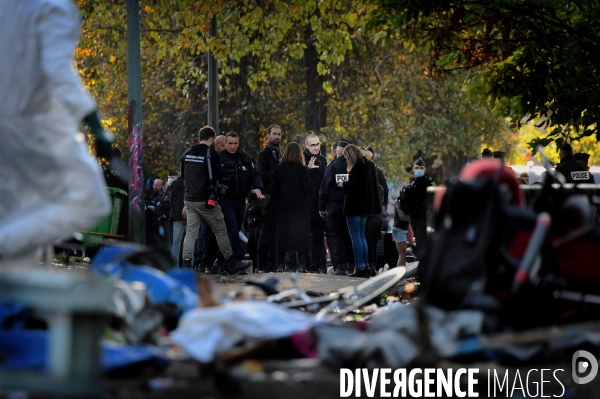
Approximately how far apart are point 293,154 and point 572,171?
388cm

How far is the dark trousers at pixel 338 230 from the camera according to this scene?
57.3 ft

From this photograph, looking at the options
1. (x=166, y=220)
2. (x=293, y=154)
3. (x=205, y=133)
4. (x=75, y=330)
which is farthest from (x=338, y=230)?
(x=75, y=330)

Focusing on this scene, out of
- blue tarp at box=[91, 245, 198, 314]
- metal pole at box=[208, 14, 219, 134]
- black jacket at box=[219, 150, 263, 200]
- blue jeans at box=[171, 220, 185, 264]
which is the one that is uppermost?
metal pole at box=[208, 14, 219, 134]

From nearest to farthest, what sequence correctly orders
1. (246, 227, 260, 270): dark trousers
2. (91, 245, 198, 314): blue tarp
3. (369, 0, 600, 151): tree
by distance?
1. (91, 245, 198, 314): blue tarp
2. (369, 0, 600, 151): tree
3. (246, 227, 260, 270): dark trousers

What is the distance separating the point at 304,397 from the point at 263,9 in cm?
1894

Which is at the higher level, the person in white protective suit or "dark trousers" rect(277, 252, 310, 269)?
"dark trousers" rect(277, 252, 310, 269)

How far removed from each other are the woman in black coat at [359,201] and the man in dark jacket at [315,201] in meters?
1.18

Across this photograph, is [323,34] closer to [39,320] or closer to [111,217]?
[111,217]

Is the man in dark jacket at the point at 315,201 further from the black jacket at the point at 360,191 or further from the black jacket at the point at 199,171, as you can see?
the black jacket at the point at 199,171

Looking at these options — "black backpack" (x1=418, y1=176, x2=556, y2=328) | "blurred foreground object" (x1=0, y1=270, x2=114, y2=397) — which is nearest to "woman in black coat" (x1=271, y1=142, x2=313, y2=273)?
"black backpack" (x1=418, y1=176, x2=556, y2=328)

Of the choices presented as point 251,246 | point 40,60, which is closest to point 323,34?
point 251,246

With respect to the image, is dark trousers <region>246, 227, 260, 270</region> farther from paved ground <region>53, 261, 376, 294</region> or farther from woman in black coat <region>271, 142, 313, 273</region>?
paved ground <region>53, 261, 376, 294</region>

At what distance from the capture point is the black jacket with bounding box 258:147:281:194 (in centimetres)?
1806

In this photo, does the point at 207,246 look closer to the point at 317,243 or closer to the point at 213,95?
the point at 317,243
